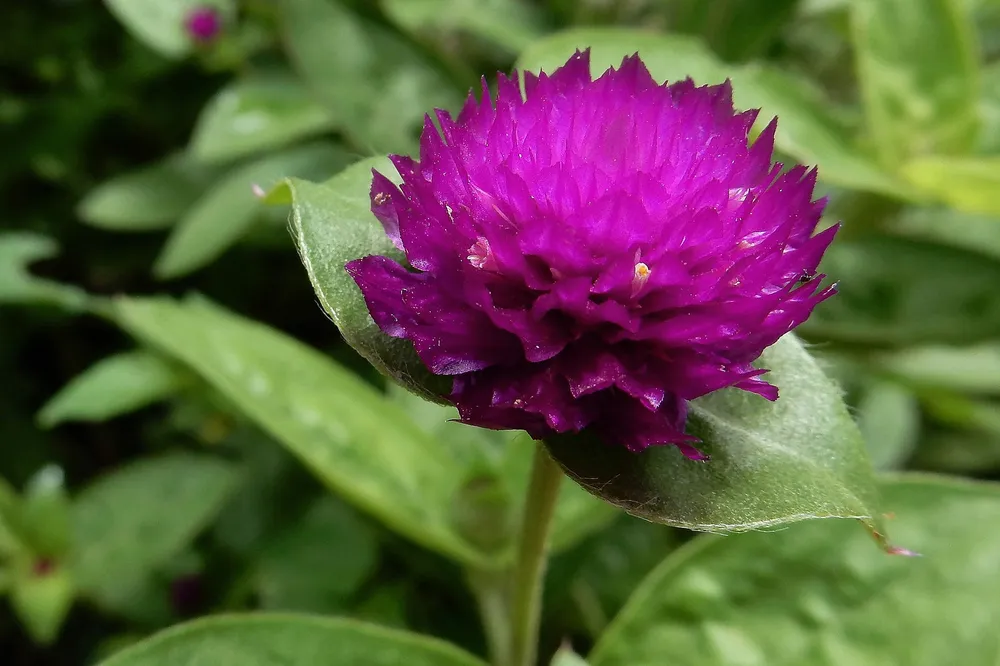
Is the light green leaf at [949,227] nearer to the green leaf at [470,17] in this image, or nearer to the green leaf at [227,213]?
the green leaf at [470,17]

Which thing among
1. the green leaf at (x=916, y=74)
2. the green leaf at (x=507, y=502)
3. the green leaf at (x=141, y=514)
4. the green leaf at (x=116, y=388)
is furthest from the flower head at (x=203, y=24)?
the green leaf at (x=916, y=74)

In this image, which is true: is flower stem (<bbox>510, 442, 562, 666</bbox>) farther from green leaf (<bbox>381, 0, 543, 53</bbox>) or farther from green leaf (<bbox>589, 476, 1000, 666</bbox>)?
green leaf (<bbox>381, 0, 543, 53</bbox>)

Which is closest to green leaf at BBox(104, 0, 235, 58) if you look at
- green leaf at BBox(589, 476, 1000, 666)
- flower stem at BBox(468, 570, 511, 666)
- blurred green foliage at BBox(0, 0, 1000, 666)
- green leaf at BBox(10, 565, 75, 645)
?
blurred green foliage at BBox(0, 0, 1000, 666)

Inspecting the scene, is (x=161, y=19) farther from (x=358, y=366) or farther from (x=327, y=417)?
(x=327, y=417)

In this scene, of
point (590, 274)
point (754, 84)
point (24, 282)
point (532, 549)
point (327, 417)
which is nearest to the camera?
point (590, 274)

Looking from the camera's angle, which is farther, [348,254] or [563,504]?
[563,504]

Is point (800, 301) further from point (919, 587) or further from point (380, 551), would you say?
point (380, 551)

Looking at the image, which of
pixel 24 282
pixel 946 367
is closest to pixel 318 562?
pixel 24 282
